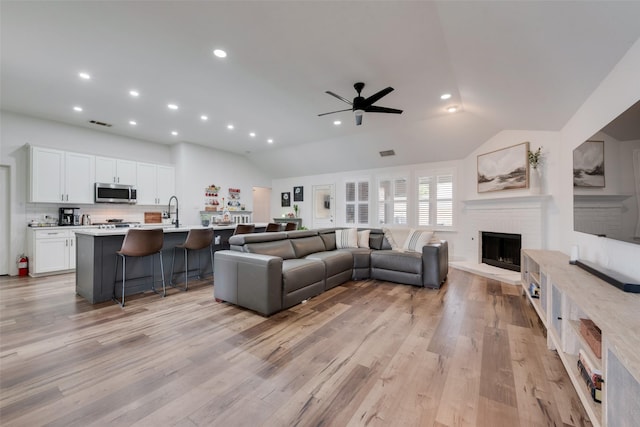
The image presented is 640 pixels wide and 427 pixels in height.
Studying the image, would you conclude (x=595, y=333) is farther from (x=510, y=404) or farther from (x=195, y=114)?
(x=195, y=114)

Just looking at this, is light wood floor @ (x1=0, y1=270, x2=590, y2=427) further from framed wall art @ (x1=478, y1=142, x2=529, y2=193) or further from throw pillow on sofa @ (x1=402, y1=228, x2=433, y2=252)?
framed wall art @ (x1=478, y1=142, x2=529, y2=193)

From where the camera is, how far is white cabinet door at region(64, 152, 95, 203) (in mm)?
5375

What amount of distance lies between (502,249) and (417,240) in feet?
6.84

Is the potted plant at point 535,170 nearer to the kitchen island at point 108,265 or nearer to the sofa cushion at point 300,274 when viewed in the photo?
the sofa cushion at point 300,274

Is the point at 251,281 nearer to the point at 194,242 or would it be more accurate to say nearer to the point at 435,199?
the point at 194,242

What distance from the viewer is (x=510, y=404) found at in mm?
1636

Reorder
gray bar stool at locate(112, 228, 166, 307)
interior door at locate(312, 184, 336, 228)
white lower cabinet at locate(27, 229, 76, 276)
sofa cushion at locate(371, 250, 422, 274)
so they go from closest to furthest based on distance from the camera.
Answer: gray bar stool at locate(112, 228, 166, 307) < sofa cushion at locate(371, 250, 422, 274) < white lower cabinet at locate(27, 229, 76, 276) < interior door at locate(312, 184, 336, 228)

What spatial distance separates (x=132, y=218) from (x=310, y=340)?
6.18 m

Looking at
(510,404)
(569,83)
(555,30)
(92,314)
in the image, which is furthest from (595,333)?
(92,314)

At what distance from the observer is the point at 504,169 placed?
5.26 meters

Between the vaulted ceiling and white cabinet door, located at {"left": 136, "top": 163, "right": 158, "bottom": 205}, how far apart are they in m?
1.31

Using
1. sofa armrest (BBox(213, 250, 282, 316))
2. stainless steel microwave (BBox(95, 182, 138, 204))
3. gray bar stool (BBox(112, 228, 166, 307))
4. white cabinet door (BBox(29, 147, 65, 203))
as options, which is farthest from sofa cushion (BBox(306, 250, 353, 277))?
white cabinet door (BBox(29, 147, 65, 203))

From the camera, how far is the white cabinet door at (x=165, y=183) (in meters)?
6.81

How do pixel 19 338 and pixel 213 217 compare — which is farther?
pixel 213 217
